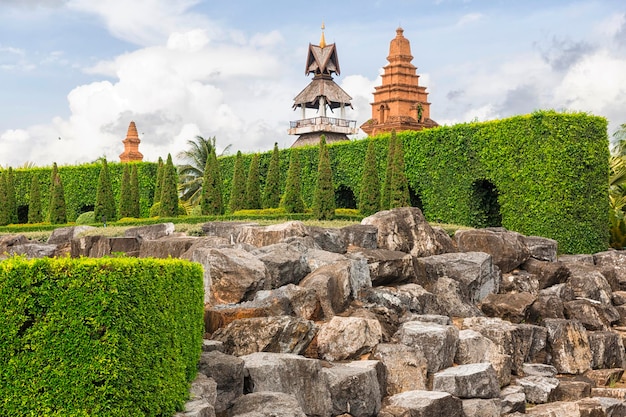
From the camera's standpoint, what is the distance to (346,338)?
39.5ft

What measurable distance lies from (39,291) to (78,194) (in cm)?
3718

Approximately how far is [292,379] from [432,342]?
338cm

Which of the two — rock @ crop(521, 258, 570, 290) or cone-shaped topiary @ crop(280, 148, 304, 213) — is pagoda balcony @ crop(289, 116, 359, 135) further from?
rock @ crop(521, 258, 570, 290)

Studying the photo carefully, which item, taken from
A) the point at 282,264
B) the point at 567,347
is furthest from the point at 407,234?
the point at 282,264

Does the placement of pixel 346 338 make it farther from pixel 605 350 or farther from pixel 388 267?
pixel 605 350

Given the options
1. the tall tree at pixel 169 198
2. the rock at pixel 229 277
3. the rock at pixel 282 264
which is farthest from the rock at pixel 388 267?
the tall tree at pixel 169 198

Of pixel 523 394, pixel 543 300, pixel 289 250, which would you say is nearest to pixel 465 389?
pixel 523 394

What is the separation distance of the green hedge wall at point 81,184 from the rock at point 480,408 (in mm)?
32779

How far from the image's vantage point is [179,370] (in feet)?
26.9

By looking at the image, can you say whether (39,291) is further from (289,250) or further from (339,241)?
(339,241)

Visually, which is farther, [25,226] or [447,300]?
[25,226]

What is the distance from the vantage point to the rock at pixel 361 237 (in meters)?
19.0

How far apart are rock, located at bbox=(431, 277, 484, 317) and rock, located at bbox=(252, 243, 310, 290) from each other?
3.12 metres

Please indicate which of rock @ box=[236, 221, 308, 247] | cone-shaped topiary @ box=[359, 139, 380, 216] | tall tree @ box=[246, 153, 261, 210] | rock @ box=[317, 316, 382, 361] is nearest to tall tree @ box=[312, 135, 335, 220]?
cone-shaped topiary @ box=[359, 139, 380, 216]
